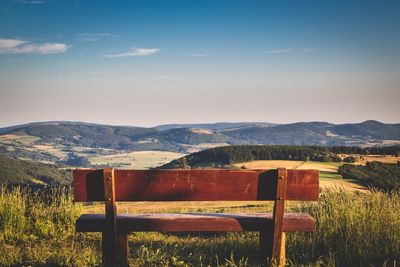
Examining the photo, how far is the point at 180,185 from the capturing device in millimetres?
4430

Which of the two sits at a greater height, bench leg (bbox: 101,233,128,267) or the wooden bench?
the wooden bench

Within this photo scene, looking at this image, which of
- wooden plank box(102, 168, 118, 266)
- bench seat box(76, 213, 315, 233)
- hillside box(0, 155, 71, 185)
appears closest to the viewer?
wooden plank box(102, 168, 118, 266)

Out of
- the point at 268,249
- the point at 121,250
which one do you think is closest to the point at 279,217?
the point at 268,249

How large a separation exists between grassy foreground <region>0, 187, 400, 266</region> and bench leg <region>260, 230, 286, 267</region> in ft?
1.11

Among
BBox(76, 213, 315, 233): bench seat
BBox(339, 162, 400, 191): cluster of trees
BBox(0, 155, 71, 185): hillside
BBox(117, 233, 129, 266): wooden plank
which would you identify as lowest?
BBox(0, 155, 71, 185): hillside

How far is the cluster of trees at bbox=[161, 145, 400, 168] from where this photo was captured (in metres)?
89.2

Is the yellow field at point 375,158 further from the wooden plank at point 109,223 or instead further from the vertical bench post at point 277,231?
the wooden plank at point 109,223

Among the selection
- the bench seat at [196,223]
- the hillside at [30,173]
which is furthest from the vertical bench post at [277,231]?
the hillside at [30,173]

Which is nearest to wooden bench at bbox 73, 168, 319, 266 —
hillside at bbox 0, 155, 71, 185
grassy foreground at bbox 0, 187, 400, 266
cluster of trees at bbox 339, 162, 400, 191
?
grassy foreground at bbox 0, 187, 400, 266

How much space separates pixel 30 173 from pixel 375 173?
3992 inches

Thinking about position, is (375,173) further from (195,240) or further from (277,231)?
(277,231)

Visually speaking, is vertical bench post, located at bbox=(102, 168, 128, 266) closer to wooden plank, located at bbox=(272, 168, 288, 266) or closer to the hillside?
wooden plank, located at bbox=(272, 168, 288, 266)

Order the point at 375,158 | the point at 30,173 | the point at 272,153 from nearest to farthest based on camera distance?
the point at 375,158 < the point at 272,153 < the point at 30,173

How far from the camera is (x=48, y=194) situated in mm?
8969
